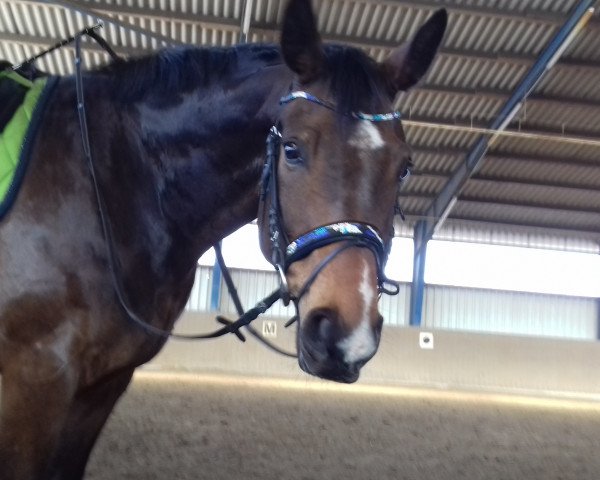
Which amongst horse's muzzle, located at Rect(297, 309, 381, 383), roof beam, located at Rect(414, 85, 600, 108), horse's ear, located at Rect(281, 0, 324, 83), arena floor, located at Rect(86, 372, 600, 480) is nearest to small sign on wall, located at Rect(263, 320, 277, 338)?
arena floor, located at Rect(86, 372, 600, 480)

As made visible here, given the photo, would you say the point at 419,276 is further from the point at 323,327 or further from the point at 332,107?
the point at 323,327

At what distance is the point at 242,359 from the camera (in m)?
10.9

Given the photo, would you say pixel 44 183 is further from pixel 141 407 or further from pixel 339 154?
pixel 141 407

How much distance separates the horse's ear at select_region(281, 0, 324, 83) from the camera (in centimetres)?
172

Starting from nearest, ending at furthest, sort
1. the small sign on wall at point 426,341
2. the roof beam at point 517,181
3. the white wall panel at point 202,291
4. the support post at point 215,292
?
the small sign on wall at point 426,341 → the roof beam at point 517,181 → the support post at point 215,292 → the white wall panel at point 202,291

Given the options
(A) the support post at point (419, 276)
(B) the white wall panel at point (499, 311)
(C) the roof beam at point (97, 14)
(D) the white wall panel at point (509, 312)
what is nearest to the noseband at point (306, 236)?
(C) the roof beam at point (97, 14)

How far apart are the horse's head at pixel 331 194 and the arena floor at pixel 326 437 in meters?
3.04

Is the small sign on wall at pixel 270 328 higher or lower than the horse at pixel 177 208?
lower

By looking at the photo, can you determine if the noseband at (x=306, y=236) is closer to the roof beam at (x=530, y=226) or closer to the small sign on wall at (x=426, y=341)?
the small sign on wall at (x=426, y=341)

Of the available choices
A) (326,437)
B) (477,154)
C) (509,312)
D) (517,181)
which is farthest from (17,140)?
(509,312)

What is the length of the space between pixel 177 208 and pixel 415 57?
0.92 meters

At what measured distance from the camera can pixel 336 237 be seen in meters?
1.54

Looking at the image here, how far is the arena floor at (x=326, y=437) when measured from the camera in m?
4.55

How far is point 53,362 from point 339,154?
38.8 inches
